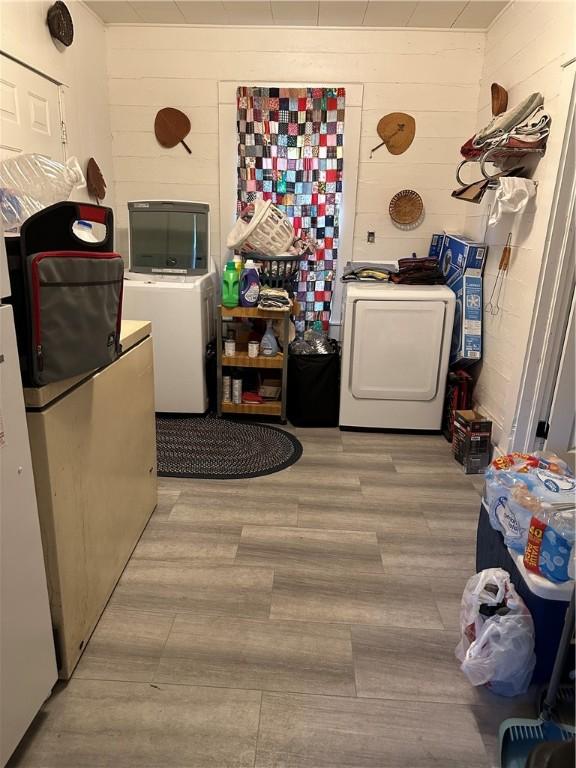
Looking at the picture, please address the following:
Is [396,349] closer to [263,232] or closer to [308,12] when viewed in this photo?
[263,232]

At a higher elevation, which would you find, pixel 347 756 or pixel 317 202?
pixel 317 202

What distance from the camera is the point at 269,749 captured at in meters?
1.27

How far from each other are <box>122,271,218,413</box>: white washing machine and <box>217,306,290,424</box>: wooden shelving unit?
11cm

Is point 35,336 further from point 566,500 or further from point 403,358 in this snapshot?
point 403,358

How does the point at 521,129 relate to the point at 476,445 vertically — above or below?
above

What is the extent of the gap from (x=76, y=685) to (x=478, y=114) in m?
3.79

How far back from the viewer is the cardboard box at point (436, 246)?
3446mm

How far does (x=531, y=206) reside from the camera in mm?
2469

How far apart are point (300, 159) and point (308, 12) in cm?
83

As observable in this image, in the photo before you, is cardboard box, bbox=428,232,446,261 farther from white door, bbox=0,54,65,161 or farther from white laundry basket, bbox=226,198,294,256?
white door, bbox=0,54,65,161

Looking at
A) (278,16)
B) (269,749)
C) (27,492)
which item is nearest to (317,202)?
(278,16)

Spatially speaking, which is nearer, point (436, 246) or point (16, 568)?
point (16, 568)

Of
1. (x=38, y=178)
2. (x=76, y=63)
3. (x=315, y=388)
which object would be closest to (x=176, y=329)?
(x=315, y=388)

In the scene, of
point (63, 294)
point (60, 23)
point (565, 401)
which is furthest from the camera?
point (60, 23)
